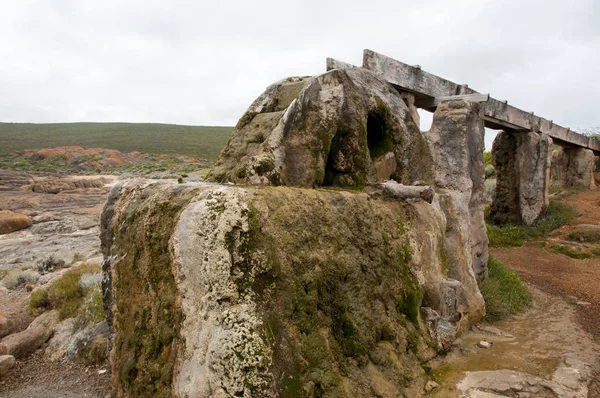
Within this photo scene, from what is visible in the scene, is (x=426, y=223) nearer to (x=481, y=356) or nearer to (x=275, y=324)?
(x=481, y=356)

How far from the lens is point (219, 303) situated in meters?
2.63

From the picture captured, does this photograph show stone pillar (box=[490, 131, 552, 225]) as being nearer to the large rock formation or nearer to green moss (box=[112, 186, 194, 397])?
the large rock formation

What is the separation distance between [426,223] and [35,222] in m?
14.3

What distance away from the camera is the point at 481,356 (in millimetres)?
4324

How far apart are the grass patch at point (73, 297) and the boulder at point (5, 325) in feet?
1.34

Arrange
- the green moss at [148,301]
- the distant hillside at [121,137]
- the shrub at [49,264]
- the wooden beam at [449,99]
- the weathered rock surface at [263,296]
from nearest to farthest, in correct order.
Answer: the weathered rock surface at [263,296] < the green moss at [148,301] < the wooden beam at [449,99] < the shrub at [49,264] < the distant hillside at [121,137]

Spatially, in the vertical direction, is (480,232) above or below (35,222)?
above

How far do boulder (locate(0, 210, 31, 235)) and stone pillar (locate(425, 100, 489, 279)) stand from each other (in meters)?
13.2

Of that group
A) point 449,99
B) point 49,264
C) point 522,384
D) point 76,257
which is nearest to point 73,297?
point 49,264

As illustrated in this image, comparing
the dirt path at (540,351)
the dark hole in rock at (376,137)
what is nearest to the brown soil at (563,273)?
the dirt path at (540,351)

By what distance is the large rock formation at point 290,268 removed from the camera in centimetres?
265

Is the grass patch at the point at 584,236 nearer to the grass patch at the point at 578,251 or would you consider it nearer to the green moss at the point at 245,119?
the grass patch at the point at 578,251

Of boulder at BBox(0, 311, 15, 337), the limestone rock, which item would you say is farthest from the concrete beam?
boulder at BBox(0, 311, 15, 337)

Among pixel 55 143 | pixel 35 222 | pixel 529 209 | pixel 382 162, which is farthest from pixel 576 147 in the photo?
pixel 55 143
